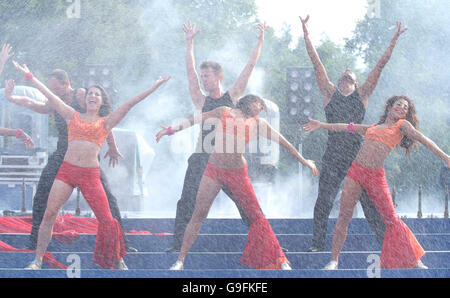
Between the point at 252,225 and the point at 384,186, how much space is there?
119cm

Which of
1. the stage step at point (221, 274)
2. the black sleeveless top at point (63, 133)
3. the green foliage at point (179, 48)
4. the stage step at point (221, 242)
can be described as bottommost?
the stage step at point (221, 242)

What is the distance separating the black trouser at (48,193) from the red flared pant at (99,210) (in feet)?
2.55

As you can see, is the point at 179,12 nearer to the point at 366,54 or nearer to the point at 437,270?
Result: the point at 366,54

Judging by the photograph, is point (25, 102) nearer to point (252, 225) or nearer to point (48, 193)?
point (48, 193)

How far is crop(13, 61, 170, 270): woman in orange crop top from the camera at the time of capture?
595cm

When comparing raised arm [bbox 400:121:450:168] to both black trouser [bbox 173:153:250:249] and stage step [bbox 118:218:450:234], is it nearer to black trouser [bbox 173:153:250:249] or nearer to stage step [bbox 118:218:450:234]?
stage step [bbox 118:218:450:234]

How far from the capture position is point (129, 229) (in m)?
7.62

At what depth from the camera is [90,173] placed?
6.01 meters

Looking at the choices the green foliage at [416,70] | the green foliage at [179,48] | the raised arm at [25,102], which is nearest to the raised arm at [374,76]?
the raised arm at [25,102]

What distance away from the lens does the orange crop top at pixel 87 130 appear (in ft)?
20.0

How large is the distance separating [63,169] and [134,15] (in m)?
14.7

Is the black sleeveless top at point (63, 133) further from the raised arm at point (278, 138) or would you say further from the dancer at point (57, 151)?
the raised arm at point (278, 138)

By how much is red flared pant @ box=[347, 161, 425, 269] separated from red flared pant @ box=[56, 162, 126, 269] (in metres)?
2.13

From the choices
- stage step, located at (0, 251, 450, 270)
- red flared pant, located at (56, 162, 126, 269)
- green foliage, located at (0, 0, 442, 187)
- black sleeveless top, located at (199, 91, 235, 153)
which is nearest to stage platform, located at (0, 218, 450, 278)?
stage step, located at (0, 251, 450, 270)
